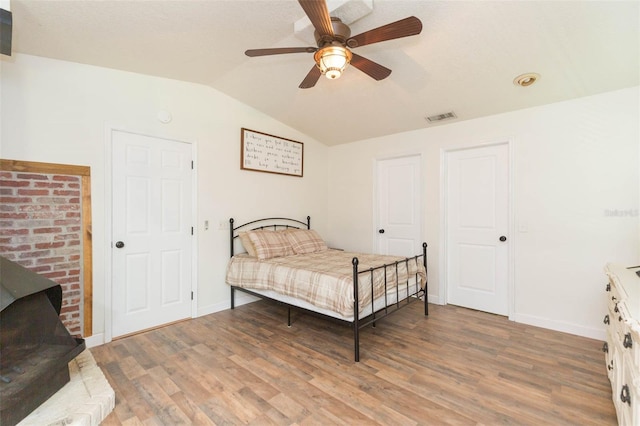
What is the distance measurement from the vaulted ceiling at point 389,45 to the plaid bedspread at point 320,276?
1.94m

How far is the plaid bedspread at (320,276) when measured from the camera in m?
2.53

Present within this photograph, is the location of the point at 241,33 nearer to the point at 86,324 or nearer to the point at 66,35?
the point at 66,35

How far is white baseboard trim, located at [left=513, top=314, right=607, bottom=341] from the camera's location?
9.28 ft

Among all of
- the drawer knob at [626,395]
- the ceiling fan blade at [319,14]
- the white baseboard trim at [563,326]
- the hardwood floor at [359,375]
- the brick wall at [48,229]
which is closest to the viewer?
the drawer knob at [626,395]

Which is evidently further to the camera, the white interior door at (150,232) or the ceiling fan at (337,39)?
the white interior door at (150,232)

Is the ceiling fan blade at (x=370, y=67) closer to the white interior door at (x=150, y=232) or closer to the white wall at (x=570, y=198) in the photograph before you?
the white wall at (x=570, y=198)

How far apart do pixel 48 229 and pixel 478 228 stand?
4509 millimetres

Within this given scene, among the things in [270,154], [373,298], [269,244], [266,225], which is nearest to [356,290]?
[373,298]

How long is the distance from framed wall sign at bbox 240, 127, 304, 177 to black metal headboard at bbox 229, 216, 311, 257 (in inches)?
28.2

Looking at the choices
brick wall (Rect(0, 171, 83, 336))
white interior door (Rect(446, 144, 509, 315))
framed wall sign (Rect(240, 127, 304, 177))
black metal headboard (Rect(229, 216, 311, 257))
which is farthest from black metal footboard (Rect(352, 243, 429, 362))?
brick wall (Rect(0, 171, 83, 336))

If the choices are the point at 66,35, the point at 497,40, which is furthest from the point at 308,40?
the point at 66,35

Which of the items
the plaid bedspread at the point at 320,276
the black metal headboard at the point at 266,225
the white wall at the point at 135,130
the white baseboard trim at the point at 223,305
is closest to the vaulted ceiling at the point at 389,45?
the white wall at the point at 135,130

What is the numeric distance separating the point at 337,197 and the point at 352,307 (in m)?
2.82

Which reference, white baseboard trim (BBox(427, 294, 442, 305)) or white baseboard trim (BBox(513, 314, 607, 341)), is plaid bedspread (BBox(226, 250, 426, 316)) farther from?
white baseboard trim (BBox(513, 314, 607, 341))
